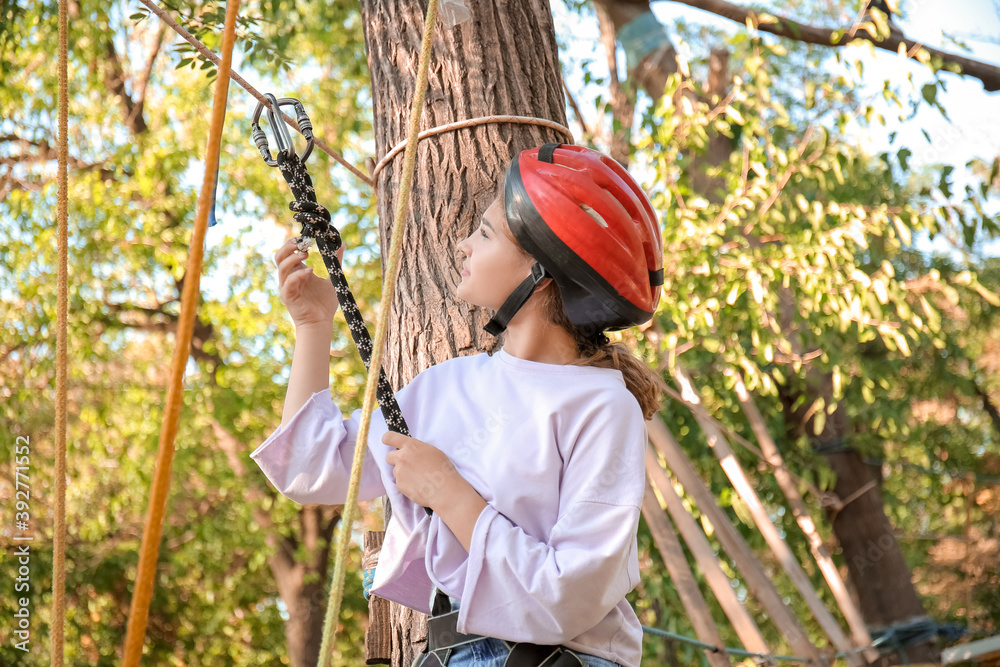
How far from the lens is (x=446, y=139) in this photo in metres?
2.02

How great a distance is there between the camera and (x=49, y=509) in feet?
23.3

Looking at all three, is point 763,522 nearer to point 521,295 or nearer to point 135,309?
point 521,295

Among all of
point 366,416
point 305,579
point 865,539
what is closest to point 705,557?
point 366,416

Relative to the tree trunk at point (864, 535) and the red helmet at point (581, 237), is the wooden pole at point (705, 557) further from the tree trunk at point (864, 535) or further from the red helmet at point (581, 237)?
the tree trunk at point (864, 535)

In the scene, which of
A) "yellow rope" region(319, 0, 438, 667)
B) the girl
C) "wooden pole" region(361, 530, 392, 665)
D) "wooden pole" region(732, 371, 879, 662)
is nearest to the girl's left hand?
the girl

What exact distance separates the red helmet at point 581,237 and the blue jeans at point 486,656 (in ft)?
1.75

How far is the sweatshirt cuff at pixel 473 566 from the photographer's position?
1208mm

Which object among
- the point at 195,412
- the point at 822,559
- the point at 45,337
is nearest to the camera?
the point at 822,559

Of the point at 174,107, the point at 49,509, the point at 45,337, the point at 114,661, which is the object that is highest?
the point at 174,107

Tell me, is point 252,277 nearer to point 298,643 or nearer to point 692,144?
point 298,643

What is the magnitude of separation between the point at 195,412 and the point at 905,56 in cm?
629

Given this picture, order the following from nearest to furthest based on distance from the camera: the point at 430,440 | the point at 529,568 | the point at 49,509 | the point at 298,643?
the point at 529,568
the point at 430,440
the point at 49,509
the point at 298,643

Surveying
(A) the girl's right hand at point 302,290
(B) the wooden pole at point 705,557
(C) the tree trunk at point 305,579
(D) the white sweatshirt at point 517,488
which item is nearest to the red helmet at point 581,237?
(D) the white sweatshirt at point 517,488

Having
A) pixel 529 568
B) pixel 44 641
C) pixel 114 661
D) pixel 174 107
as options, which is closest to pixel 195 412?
pixel 44 641
